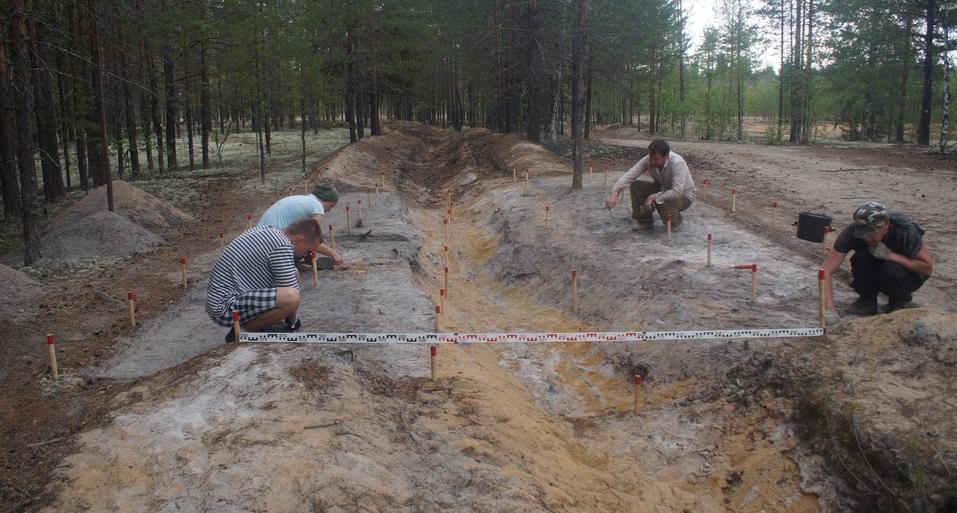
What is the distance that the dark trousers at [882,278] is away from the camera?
666 cm

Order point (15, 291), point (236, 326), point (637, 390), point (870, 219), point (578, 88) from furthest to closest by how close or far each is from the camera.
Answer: point (578, 88) → point (15, 291) → point (870, 219) → point (637, 390) → point (236, 326)

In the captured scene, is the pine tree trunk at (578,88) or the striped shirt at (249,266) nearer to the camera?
the striped shirt at (249,266)

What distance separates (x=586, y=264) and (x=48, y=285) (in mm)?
9034

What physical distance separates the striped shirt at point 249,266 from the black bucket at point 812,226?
9.05 m

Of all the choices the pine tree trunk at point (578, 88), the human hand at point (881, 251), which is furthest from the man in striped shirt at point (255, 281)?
the pine tree trunk at point (578, 88)

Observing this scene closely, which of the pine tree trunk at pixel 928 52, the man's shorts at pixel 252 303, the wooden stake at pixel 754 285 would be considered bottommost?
the wooden stake at pixel 754 285

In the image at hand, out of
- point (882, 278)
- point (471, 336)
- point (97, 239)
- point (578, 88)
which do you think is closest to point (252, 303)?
point (471, 336)

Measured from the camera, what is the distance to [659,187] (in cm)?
1145

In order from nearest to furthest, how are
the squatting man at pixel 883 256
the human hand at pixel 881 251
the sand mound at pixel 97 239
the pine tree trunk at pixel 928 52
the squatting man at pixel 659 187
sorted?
the squatting man at pixel 883 256, the human hand at pixel 881 251, the squatting man at pixel 659 187, the sand mound at pixel 97 239, the pine tree trunk at pixel 928 52

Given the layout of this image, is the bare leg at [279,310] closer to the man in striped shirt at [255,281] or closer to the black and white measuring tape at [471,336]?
the man in striped shirt at [255,281]

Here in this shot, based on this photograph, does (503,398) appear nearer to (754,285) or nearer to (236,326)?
(236,326)

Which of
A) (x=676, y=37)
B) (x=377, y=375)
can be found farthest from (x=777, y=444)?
(x=676, y=37)

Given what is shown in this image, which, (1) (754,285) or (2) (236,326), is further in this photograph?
(1) (754,285)

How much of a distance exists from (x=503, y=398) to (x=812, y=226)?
25.6 ft
